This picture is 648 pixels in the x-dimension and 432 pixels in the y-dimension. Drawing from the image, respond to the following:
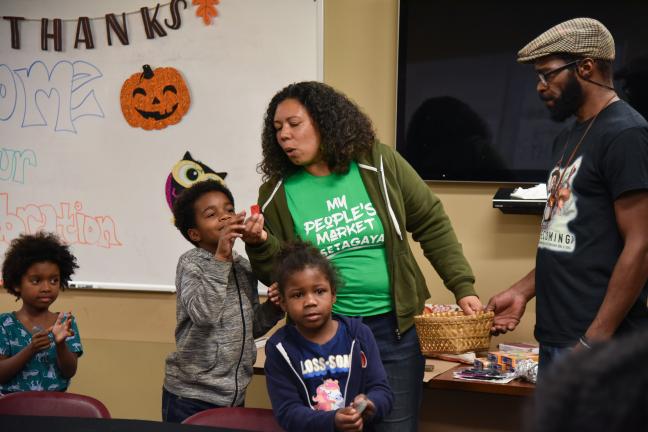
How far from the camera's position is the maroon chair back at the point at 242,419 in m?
1.94

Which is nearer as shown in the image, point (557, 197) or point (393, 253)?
point (557, 197)

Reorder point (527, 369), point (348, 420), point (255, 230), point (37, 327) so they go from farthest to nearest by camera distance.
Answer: point (527, 369) → point (37, 327) → point (255, 230) → point (348, 420)

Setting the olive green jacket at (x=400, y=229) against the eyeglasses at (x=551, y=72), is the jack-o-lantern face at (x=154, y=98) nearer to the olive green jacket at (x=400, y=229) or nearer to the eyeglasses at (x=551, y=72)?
the olive green jacket at (x=400, y=229)

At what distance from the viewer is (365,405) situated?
1.80 m

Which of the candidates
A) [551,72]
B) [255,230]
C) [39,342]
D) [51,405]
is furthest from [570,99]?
[39,342]

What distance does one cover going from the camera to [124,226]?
354cm

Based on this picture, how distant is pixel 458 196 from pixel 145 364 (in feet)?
5.41

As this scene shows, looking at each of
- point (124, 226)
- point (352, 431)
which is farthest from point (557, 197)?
point (124, 226)

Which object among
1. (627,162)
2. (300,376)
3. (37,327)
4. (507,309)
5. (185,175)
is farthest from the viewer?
(185,175)

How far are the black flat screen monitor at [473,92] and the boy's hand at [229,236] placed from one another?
1167mm

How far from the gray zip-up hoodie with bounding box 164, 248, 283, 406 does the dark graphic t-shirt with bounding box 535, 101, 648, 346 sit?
0.82 m

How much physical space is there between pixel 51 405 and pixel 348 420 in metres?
0.85

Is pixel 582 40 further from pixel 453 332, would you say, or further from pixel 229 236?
pixel 229 236

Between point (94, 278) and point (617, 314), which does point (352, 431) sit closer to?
point (617, 314)
